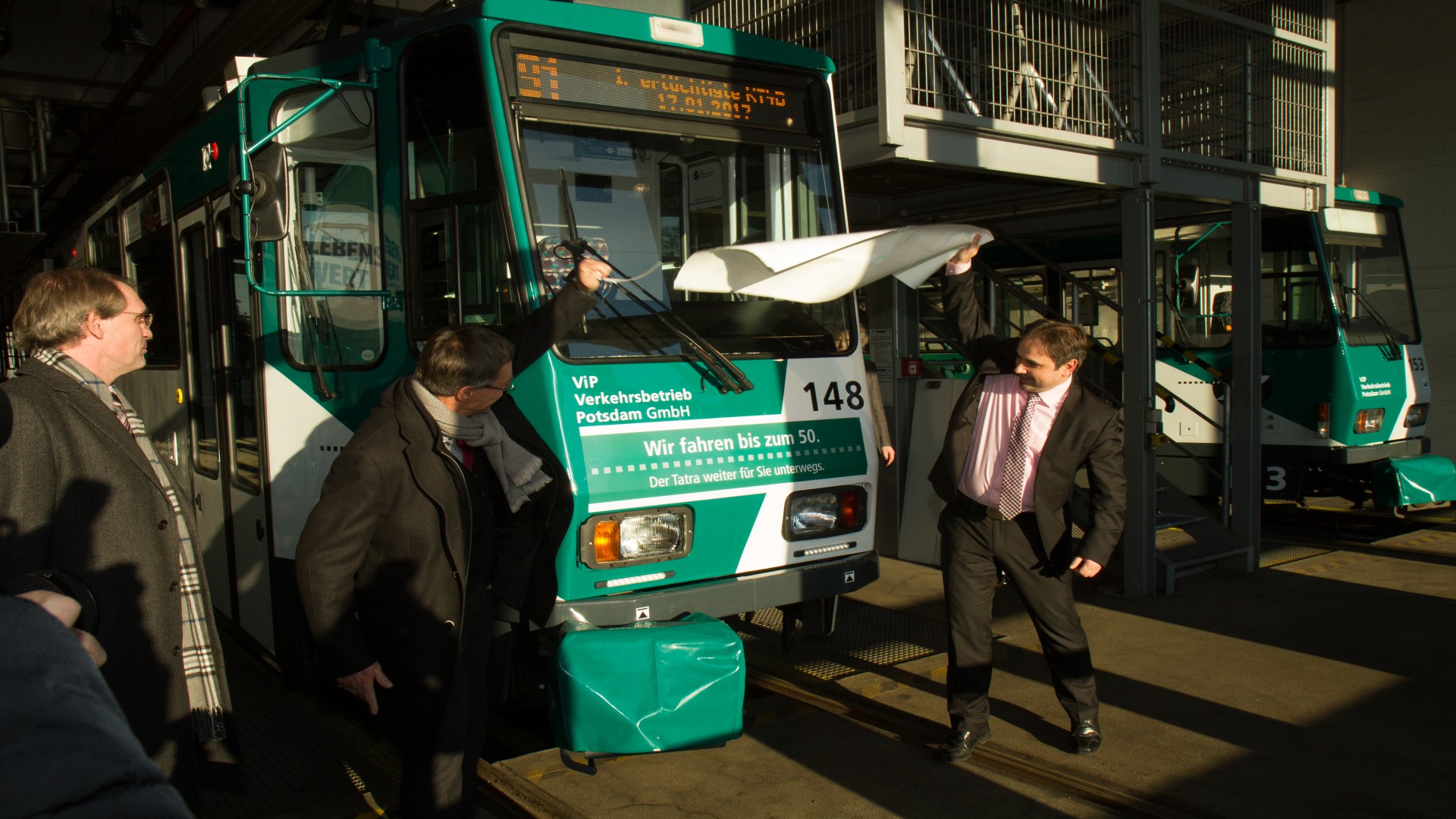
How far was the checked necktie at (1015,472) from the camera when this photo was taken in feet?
13.5

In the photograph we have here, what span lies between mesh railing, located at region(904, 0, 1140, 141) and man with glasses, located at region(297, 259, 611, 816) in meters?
3.64

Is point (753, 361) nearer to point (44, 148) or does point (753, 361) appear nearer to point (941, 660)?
point (941, 660)

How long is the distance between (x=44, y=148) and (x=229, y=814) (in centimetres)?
1005

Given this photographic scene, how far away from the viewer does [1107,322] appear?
11.4m

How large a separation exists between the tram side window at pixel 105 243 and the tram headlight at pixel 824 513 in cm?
523

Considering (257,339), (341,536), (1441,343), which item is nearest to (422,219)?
(257,339)

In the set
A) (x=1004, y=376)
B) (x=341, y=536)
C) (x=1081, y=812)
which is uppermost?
(x=1004, y=376)

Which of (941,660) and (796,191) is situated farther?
(941,660)

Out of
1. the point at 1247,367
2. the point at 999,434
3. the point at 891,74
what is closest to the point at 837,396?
the point at 999,434

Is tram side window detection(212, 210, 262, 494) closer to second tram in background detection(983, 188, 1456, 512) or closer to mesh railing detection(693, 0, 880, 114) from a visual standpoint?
mesh railing detection(693, 0, 880, 114)

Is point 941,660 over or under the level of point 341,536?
under

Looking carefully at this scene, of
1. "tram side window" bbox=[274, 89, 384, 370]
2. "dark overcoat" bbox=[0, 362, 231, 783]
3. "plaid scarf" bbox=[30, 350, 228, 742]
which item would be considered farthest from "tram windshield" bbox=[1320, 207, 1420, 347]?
"dark overcoat" bbox=[0, 362, 231, 783]

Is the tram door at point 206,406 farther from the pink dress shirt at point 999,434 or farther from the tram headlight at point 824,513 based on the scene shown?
the pink dress shirt at point 999,434

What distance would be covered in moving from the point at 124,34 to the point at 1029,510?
36.3 feet
